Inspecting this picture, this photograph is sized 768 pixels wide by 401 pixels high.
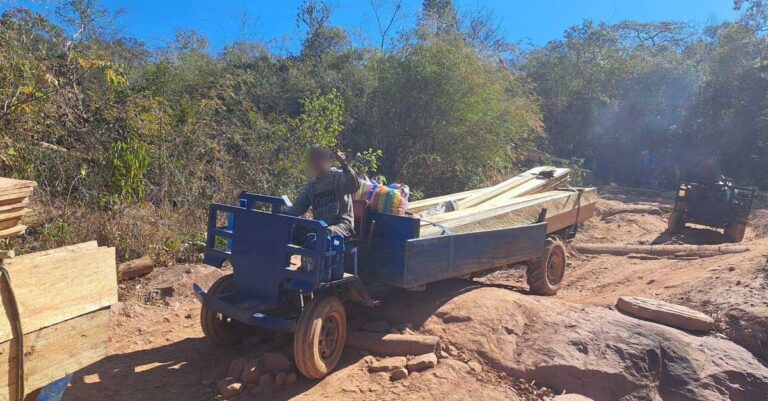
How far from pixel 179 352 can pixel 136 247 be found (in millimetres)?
2113

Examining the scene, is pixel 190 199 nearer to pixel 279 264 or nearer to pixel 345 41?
pixel 279 264

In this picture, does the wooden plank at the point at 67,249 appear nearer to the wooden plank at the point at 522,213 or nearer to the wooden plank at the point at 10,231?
the wooden plank at the point at 10,231

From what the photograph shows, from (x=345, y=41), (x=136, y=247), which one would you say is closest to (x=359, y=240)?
(x=136, y=247)

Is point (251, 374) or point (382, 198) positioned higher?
point (382, 198)

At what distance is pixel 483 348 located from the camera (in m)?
4.61

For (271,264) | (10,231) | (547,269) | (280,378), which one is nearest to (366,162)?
(547,269)

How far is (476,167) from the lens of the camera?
12.2 m

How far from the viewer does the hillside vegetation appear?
686 cm

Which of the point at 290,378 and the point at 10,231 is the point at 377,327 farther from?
the point at 10,231

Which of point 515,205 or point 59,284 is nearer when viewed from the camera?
point 59,284

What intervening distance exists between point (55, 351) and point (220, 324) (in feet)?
9.14

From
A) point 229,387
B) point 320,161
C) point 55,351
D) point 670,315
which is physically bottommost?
point 229,387

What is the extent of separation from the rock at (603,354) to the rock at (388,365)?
1.14 feet

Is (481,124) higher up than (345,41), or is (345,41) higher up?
(345,41)
